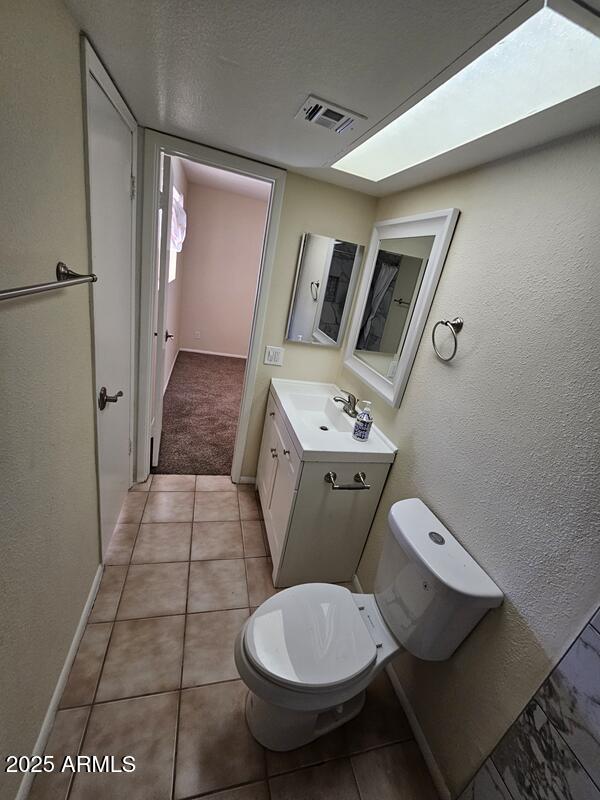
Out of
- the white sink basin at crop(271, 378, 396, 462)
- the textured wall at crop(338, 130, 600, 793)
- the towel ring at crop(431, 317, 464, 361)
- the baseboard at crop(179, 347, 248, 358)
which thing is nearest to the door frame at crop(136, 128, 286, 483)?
the white sink basin at crop(271, 378, 396, 462)

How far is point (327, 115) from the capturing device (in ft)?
3.67

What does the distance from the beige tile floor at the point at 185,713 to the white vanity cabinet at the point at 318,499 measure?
0.28 metres

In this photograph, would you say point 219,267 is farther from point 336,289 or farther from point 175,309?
point 336,289

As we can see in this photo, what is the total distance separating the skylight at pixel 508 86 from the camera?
0.76 m

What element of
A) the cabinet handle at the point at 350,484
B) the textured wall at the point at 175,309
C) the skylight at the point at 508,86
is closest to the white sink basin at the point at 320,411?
the cabinet handle at the point at 350,484

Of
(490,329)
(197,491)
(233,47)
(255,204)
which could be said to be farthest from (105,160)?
(255,204)

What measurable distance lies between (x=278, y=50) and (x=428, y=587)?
1.58 m

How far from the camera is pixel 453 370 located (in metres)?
1.28

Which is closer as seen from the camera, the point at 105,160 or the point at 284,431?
the point at 105,160

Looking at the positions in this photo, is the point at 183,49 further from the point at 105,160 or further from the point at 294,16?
the point at 105,160

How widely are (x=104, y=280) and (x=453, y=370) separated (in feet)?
4.67

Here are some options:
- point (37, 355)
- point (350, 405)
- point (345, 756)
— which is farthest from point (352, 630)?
point (37, 355)

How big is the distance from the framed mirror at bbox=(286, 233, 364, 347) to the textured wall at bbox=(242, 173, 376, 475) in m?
0.04

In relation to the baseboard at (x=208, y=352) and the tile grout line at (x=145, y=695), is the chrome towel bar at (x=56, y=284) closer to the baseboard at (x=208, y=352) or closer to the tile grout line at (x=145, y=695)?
the tile grout line at (x=145, y=695)
